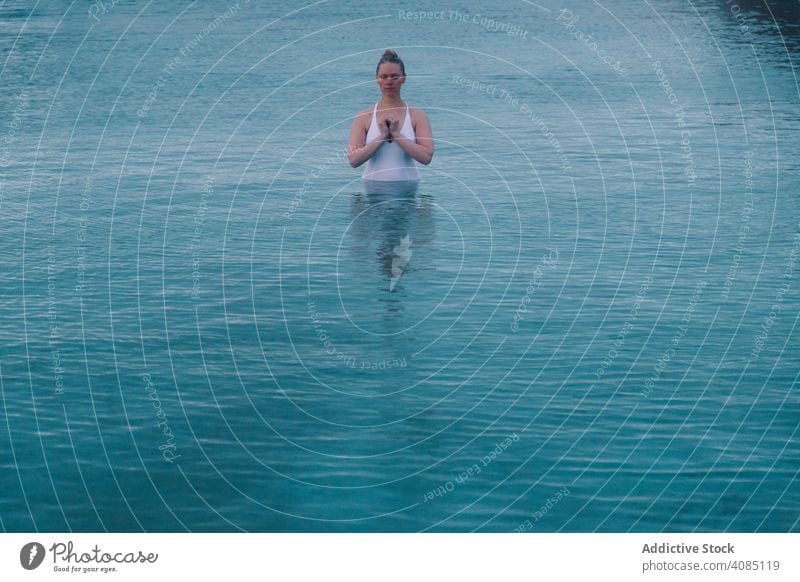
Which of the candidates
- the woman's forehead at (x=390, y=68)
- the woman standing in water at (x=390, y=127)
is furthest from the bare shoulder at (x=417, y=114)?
the woman's forehead at (x=390, y=68)

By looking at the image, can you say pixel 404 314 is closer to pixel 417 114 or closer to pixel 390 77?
pixel 390 77

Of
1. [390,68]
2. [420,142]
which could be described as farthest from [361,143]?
[390,68]

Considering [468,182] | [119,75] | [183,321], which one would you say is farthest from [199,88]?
[183,321]

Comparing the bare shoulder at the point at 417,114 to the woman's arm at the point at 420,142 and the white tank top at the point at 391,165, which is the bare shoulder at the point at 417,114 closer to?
the woman's arm at the point at 420,142

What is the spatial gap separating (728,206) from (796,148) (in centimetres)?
431

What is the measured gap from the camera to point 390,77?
1894cm

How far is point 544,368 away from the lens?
44.7ft

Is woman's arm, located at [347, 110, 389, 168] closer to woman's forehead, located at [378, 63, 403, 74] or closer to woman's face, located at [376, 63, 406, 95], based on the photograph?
woman's face, located at [376, 63, 406, 95]

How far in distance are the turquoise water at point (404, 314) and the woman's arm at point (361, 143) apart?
71 centimetres

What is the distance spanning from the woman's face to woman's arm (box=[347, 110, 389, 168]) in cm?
51

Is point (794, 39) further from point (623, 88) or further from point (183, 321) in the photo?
point (183, 321)
